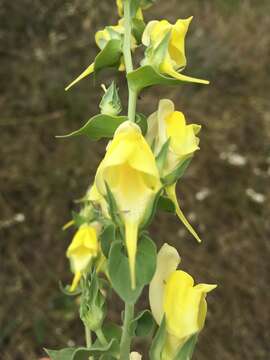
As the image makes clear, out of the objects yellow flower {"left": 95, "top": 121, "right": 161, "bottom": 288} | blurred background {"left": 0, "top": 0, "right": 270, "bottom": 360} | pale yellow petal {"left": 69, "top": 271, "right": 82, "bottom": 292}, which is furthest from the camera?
blurred background {"left": 0, "top": 0, "right": 270, "bottom": 360}

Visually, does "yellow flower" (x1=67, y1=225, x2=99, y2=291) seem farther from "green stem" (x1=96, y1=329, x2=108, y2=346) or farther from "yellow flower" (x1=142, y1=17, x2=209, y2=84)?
"yellow flower" (x1=142, y1=17, x2=209, y2=84)

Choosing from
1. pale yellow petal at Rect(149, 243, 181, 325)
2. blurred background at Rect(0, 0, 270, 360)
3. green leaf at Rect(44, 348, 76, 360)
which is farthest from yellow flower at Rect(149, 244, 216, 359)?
blurred background at Rect(0, 0, 270, 360)

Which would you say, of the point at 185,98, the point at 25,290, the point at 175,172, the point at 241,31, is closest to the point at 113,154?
the point at 175,172

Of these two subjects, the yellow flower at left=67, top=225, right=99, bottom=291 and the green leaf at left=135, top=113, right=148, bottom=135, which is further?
the yellow flower at left=67, top=225, right=99, bottom=291

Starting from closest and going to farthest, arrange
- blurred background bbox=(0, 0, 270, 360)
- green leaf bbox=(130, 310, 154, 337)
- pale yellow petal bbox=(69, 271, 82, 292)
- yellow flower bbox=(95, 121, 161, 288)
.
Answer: yellow flower bbox=(95, 121, 161, 288) < green leaf bbox=(130, 310, 154, 337) < pale yellow petal bbox=(69, 271, 82, 292) < blurred background bbox=(0, 0, 270, 360)

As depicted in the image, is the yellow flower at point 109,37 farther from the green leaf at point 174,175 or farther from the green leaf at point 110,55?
the green leaf at point 174,175

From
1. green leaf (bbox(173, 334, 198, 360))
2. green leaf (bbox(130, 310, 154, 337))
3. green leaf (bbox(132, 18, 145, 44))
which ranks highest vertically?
green leaf (bbox(132, 18, 145, 44))

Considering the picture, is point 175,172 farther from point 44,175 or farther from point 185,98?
point 185,98
